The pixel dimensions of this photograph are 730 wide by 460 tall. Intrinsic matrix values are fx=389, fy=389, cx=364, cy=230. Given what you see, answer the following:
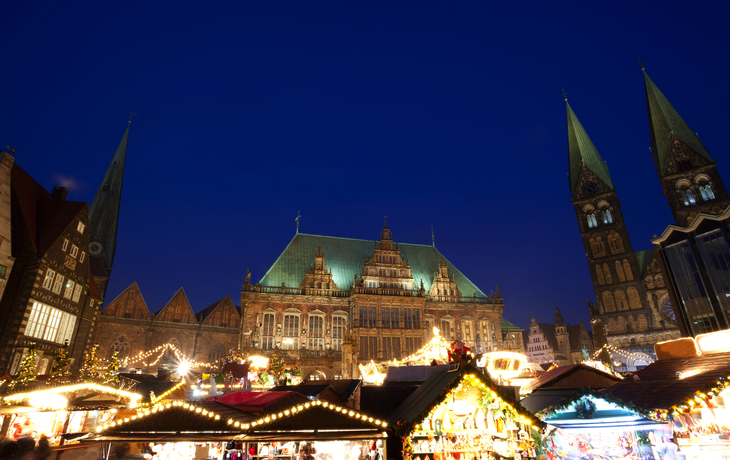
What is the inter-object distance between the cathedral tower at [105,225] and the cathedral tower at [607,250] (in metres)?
52.4

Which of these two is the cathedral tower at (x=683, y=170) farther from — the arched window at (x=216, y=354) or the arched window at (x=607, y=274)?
the arched window at (x=216, y=354)

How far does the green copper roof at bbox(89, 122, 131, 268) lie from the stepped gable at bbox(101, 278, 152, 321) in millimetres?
7319

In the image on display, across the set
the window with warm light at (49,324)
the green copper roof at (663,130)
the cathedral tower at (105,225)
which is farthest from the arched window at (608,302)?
the cathedral tower at (105,225)

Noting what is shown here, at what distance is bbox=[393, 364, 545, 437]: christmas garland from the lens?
7312 millimetres

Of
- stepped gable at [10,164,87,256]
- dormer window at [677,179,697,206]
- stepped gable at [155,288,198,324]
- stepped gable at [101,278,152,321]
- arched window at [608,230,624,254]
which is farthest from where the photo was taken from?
arched window at [608,230,624,254]

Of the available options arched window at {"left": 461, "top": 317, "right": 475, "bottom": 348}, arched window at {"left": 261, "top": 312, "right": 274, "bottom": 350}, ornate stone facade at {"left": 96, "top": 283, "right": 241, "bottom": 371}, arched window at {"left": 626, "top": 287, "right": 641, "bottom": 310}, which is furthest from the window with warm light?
arched window at {"left": 626, "top": 287, "right": 641, "bottom": 310}

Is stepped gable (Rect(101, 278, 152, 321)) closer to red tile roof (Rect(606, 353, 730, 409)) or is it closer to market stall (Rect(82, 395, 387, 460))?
market stall (Rect(82, 395, 387, 460))

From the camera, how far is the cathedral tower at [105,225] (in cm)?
4191

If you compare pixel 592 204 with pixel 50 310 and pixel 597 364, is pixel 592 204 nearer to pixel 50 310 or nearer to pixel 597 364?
pixel 597 364

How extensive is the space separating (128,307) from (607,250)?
2146 inches

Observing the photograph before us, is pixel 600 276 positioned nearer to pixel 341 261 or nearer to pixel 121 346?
pixel 341 261

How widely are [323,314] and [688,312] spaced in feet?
95.3

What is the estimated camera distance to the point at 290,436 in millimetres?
7852

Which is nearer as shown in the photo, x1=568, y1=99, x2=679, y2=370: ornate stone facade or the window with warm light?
the window with warm light
